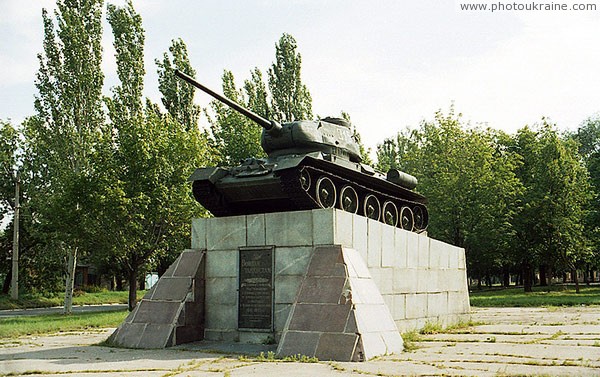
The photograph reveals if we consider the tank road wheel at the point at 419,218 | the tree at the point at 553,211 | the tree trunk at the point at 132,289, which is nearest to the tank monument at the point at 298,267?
the tank road wheel at the point at 419,218

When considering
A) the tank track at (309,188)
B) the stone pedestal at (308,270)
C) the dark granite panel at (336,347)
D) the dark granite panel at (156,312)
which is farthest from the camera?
the tank track at (309,188)

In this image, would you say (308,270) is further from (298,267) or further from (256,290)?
(256,290)

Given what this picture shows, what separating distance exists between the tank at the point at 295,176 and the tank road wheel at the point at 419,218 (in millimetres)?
2189

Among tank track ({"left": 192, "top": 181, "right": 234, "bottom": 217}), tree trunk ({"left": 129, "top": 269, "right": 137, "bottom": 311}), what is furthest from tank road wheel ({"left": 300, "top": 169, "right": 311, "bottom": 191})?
tree trunk ({"left": 129, "top": 269, "right": 137, "bottom": 311})

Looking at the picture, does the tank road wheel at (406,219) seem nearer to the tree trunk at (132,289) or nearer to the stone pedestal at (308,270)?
the stone pedestal at (308,270)

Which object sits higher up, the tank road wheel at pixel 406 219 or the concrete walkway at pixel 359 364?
the tank road wheel at pixel 406 219

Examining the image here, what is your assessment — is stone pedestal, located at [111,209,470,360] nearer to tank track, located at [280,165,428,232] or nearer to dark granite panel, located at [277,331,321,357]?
dark granite panel, located at [277,331,321,357]

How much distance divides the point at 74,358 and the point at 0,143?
32284mm

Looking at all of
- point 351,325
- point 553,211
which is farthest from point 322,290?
point 553,211

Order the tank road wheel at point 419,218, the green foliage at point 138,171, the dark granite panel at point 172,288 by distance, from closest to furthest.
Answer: the dark granite panel at point 172,288 → the tank road wheel at point 419,218 → the green foliage at point 138,171

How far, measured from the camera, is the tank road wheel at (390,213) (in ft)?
47.2

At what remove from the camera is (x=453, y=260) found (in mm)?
14641

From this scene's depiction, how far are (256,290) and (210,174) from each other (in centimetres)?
266

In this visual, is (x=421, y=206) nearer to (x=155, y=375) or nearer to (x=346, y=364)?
(x=346, y=364)
